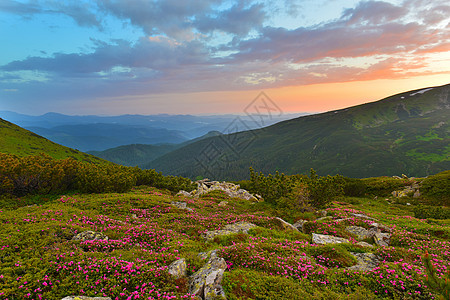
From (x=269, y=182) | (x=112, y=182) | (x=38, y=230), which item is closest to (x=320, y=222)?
(x=269, y=182)

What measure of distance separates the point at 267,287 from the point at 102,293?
655cm

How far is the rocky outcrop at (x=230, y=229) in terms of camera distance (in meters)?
15.1

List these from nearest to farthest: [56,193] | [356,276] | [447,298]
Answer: [447,298] < [356,276] < [56,193]

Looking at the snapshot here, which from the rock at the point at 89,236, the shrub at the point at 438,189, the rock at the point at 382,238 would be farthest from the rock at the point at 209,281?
the shrub at the point at 438,189

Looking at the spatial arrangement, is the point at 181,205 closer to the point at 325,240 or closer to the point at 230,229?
the point at 230,229

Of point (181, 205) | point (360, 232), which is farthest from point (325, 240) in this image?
point (181, 205)

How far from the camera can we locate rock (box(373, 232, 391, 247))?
48.8 feet

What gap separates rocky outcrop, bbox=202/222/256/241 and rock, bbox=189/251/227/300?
15.7 feet

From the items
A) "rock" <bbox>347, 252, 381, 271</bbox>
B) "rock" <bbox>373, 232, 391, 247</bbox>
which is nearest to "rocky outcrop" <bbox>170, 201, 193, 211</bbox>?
"rock" <bbox>347, 252, 381, 271</bbox>

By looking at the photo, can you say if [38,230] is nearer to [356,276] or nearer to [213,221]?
[213,221]

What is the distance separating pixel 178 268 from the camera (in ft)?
30.2

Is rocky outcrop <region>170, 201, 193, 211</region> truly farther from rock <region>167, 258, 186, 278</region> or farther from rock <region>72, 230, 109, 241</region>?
rock <region>167, 258, 186, 278</region>

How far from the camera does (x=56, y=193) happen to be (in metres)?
24.9

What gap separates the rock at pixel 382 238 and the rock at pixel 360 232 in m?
0.43
